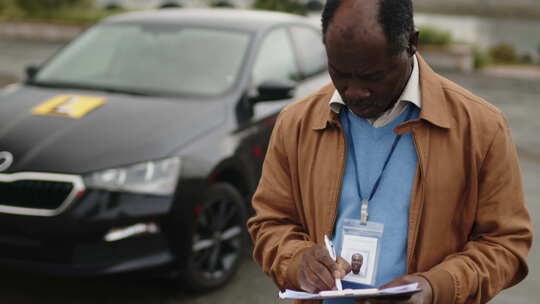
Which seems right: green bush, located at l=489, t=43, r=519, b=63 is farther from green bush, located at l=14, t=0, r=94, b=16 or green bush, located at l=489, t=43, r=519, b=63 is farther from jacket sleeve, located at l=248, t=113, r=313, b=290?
jacket sleeve, located at l=248, t=113, r=313, b=290

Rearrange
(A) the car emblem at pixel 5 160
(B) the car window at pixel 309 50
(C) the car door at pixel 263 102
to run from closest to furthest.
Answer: (A) the car emblem at pixel 5 160 < (C) the car door at pixel 263 102 < (B) the car window at pixel 309 50

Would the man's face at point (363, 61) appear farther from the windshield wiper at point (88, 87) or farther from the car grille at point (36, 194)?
the windshield wiper at point (88, 87)

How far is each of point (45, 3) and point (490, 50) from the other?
39.9 feet

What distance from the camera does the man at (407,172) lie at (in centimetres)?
175

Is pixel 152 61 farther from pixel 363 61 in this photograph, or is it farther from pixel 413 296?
pixel 413 296

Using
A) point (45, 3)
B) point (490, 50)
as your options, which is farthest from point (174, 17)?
point (45, 3)

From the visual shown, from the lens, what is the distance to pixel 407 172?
1.83 metres

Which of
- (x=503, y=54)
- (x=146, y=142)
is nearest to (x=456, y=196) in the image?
(x=146, y=142)

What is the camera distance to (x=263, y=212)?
2.07 m

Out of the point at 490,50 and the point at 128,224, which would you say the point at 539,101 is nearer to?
the point at 490,50

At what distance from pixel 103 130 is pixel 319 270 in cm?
272

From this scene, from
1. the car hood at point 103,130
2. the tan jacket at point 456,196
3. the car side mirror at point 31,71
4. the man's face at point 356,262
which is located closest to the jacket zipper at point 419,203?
the tan jacket at point 456,196

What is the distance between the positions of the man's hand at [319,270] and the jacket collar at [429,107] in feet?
1.16

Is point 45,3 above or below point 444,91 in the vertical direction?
below
